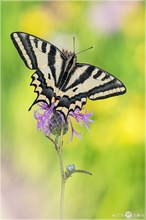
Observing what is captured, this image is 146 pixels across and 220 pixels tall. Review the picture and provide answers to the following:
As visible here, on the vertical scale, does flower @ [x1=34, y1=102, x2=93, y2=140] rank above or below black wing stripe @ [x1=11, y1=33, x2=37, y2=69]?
below

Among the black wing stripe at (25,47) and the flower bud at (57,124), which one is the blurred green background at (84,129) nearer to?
the flower bud at (57,124)

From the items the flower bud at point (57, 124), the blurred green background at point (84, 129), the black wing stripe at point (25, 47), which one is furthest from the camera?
the blurred green background at point (84, 129)

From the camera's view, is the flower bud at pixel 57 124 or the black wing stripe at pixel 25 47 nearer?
the flower bud at pixel 57 124

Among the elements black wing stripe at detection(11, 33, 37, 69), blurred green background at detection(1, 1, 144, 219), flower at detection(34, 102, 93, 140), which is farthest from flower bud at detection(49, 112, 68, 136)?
blurred green background at detection(1, 1, 144, 219)

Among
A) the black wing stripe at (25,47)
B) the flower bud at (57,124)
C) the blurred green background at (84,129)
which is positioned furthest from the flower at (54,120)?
the blurred green background at (84,129)

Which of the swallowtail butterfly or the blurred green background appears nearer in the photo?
the swallowtail butterfly

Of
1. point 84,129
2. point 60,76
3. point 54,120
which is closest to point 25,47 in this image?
point 60,76

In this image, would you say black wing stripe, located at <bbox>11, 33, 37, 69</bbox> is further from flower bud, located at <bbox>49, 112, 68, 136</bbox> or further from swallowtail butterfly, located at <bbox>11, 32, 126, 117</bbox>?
Result: flower bud, located at <bbox>49, 112, 68, 136</bbox>

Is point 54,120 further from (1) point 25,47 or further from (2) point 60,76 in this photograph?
(1) point 25,47
